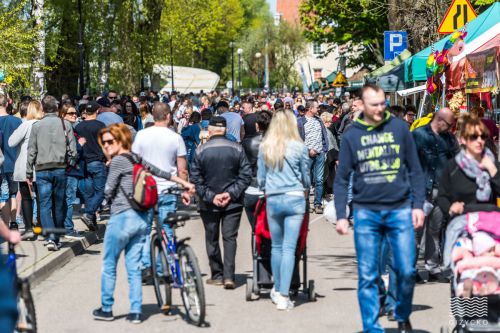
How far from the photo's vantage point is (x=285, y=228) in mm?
10180

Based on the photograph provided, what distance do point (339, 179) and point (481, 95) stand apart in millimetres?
8641

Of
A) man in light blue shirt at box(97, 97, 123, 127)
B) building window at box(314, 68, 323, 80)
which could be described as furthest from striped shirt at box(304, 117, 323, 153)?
building window at box(314, 68, 323, 80)

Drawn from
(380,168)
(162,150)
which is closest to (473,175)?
(380,168)

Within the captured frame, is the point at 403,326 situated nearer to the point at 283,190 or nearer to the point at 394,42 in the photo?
the point at 283,190

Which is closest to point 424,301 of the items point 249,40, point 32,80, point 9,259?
point 9,259

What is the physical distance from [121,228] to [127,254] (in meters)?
0.27

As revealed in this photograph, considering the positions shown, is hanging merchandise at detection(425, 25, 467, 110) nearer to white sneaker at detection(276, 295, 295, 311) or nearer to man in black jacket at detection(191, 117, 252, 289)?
man in black jacket at detection(191, 117, 252, 289)

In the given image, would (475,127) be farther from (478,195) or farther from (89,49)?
(89,49)

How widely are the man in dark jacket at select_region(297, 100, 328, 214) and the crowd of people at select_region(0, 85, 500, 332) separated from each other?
358 centimetres

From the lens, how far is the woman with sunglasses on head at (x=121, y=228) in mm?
9633

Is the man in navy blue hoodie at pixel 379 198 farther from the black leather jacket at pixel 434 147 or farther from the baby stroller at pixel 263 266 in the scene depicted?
the black leather jacket at pixel 434 147

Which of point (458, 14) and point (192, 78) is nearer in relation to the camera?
point (458, 14)

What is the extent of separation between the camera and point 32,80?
27.0 m

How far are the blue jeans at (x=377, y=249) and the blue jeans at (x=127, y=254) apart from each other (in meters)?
2.17
